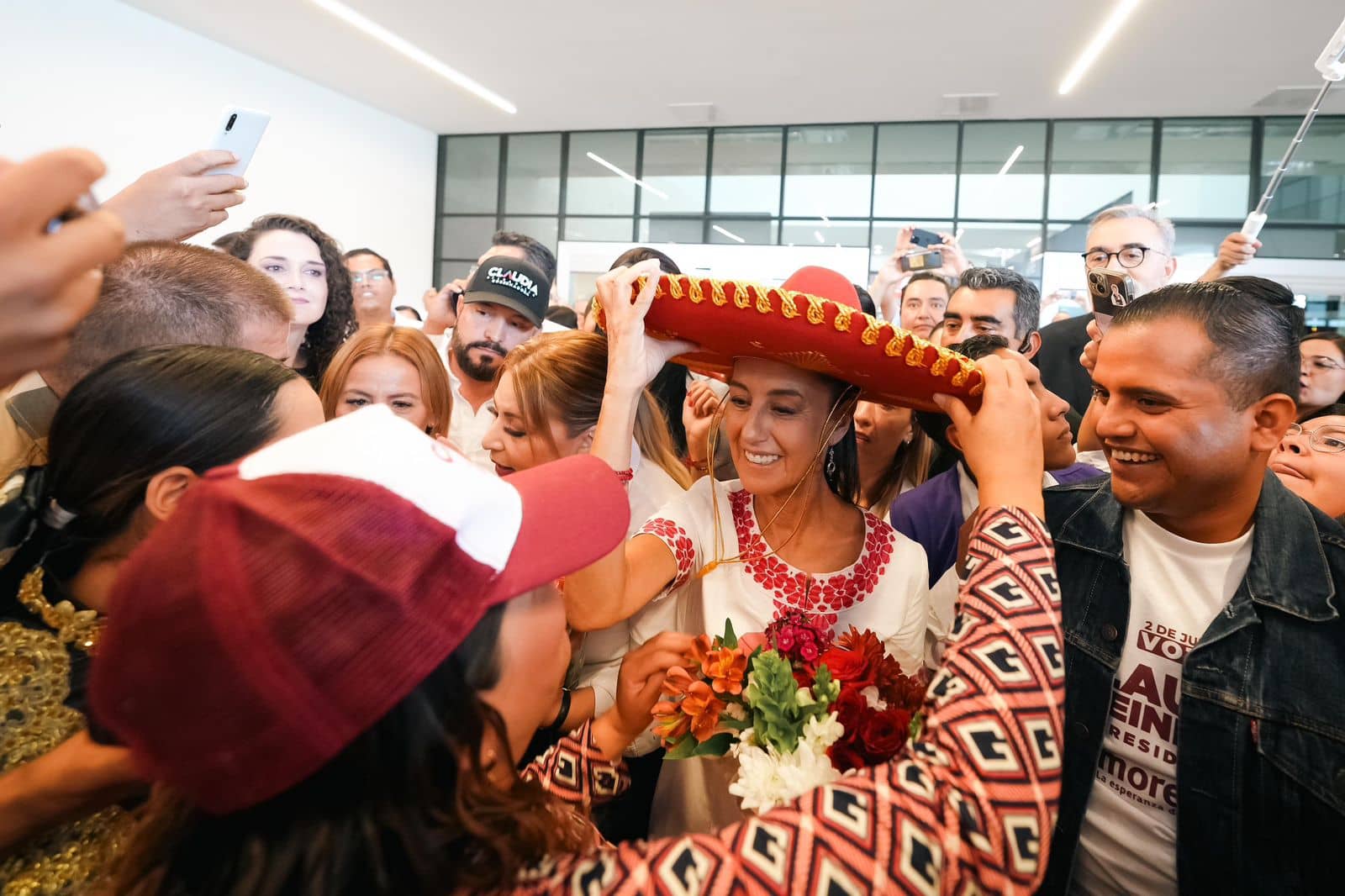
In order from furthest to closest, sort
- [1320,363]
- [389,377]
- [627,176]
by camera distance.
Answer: [627,176], [1320,363], [389,377]

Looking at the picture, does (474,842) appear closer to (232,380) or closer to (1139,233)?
(232,380)

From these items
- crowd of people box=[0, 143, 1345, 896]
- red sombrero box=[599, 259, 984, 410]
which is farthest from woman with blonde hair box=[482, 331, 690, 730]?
red sombrero box=[599, 259, 984, 410]

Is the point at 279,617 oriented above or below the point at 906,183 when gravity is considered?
below

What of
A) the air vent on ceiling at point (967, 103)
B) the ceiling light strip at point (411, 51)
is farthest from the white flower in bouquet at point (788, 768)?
the air vent on ceiling at point (967, 103)

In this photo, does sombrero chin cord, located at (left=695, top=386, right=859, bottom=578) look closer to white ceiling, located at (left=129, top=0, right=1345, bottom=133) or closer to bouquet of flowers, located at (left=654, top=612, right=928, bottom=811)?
bouquet of flowers, located at (left=654, top=612, right=928, bottom=811)

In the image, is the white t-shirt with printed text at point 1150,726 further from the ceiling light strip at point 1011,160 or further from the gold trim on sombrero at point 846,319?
the ceiling light strip at point 1011,160

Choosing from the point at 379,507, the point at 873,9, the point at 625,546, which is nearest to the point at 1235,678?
the point at 625,546

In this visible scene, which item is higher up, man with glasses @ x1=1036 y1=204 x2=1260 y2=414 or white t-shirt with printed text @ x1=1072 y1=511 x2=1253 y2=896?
man with glasses @ x1=1036 y1=204 x2=1260 y2=414

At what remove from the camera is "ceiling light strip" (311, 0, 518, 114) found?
756 cm

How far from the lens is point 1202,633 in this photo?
1345 millimetres

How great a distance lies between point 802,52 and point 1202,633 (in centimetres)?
760

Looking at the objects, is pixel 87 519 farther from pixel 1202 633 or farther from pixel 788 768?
pixel 1202 633

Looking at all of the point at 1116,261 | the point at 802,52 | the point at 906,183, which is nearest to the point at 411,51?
the point at 802,52

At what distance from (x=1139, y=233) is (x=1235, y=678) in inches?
108
